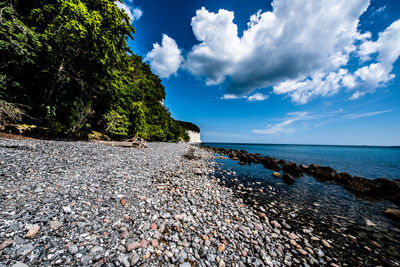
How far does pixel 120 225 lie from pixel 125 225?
0.36 feet

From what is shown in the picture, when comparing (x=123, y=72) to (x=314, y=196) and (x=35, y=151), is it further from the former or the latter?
(x=314, y=196)

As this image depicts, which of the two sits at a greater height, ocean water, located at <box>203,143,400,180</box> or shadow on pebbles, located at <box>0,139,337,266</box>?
shadow on pebbles, located at <box>0,139,337,266</box>

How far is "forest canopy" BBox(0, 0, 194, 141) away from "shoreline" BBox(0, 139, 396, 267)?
5792 millimetres

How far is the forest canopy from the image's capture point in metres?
7.81

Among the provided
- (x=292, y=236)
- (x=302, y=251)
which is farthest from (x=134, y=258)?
(x=292, y=236)

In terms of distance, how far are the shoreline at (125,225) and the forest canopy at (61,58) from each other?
5.79 meters

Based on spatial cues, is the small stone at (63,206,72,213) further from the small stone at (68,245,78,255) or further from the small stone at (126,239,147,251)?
the small stone at (126,239,147,251)

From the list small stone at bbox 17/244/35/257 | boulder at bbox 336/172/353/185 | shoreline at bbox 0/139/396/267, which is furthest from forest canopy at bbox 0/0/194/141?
boulder at bbox 336/172/353/185

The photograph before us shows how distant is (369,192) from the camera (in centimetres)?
902

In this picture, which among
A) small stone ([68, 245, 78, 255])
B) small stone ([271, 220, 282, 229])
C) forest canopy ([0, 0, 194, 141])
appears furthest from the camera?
forest canopy ([0, 0, 194, 141])

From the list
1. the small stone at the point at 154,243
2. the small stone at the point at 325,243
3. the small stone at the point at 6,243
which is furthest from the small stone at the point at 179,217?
the small stone at the point at 325,243

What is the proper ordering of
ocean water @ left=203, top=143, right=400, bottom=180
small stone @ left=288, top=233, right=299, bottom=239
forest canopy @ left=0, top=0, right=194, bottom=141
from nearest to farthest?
1. small stone @ left=288, top=233, right=299, bottom=239
2. forest canopy @ left=0, top=0, right=194, bottom=141
3. ocean water @ left=203, top=143, right=400, bottom=180

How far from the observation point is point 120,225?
3.03 metres

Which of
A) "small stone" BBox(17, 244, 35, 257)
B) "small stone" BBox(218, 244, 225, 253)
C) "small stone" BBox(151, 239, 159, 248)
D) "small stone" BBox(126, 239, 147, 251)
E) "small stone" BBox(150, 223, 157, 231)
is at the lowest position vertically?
"small stone" BBox(218, 244, 225, 253)
